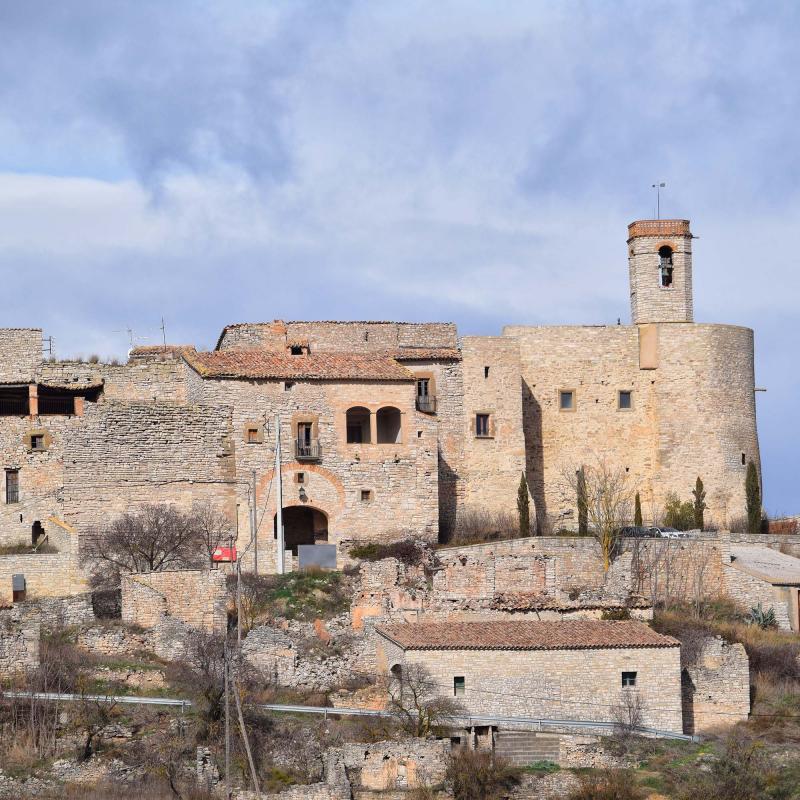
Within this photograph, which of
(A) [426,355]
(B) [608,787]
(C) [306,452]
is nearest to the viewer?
(B) [608,787]

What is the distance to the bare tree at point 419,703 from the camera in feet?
173

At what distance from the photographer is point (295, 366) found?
6544 cm

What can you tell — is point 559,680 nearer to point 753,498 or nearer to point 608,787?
point 608,787

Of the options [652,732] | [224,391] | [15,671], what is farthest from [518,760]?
[224,391]

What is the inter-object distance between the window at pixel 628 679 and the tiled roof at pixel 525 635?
2.37ft

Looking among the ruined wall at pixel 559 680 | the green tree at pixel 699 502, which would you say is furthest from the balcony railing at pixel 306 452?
the green tree at pixel 699 502

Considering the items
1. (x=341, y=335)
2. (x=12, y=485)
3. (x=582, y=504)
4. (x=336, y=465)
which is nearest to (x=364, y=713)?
(x=336, y=465)

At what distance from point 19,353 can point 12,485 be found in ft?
17.7

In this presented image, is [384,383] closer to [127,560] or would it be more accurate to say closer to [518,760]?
[127,560]

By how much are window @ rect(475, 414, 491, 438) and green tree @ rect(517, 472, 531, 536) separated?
192 centimetres

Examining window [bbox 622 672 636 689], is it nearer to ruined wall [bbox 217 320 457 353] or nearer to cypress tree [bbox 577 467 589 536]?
cypress tree [bbox 577 467 589 536]

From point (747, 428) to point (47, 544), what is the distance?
74.3ft

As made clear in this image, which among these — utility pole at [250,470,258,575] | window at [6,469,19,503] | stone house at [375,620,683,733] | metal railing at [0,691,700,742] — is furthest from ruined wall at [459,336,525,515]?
metal railing at [0,691,700,742]

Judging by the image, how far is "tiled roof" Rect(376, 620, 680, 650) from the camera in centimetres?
5459
